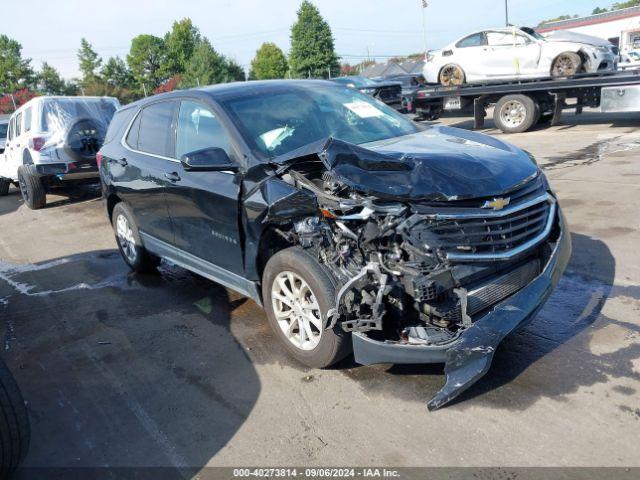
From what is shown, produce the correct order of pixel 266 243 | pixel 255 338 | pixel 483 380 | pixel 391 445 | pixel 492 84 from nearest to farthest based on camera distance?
pixel 391 445 < pixel 483 380 < pixel 266 243 < pixel 255 338 < pixel 492 84

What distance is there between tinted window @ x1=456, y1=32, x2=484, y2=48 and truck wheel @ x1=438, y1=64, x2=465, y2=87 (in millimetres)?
617

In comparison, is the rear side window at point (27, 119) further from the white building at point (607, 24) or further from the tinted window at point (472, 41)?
the white building at point (607, 24)

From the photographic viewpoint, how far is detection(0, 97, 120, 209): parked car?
33.9ft

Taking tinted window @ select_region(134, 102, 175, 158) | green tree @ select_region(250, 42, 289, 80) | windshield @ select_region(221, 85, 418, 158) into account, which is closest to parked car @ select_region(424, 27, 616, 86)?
windshield @ select_region(221, 85, 418, 158)

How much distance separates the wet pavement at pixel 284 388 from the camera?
288 centimetres

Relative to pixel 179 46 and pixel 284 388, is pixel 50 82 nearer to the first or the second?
pixel 179 46

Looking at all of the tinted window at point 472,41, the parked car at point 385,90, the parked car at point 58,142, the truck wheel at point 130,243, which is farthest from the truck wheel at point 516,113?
the truck wheel at point 130,243

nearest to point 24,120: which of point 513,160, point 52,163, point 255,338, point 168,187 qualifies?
point 52,163

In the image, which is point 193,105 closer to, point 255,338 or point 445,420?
point 255,338

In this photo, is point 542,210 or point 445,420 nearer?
point 445,420

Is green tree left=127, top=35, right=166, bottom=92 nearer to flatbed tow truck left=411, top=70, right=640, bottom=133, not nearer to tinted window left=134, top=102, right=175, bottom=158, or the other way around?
flatbed tow truck left=411, top=70, right=640, bottom=133

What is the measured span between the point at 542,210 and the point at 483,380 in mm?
1187

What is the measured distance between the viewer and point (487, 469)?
2.63m

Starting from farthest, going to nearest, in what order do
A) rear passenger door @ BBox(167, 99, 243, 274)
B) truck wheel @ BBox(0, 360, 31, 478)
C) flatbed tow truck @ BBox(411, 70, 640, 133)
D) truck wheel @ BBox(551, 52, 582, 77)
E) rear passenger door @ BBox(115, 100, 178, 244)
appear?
truck wheel @ BBox(551, 52, 582, 77)
flatbed tow truck @ BBox(411, 70, 640, 133)
rear passenger door @ BBox(115, 100, 178, 244)
rear passenger door @ BBox(167, 99, 243, 274)
truck wheel @ BBox(0, 360, 31, 478)
